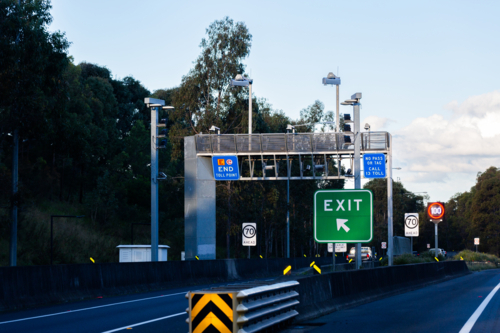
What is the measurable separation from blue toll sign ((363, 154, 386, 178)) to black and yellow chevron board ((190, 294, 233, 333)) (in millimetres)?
31340

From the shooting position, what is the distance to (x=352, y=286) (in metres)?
16.8

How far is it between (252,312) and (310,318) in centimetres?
395

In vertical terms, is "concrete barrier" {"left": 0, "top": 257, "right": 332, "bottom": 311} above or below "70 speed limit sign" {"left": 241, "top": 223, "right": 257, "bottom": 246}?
below

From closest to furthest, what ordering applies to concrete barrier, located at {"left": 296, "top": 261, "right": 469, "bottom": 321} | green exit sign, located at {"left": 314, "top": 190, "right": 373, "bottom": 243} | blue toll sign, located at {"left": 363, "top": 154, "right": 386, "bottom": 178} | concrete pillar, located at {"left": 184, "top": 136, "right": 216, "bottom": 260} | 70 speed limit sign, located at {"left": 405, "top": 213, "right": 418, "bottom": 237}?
1. concrete barrier, located at {"left": 296, "top": 261, "right": 469, "bottom": 321}
2. green exit sign, located at {"left": 314, "top": 190, "right": 373, "bottom": 243}
3. concrete pillar, located at {"left": 184, "top": 136, "right": 216, "bottom": 260}
4. 70 speed limit sign, located at {"left": 405, "top": 213, "right": 418, "bottom": 237}
5. blue toll sign, located at {"left": 363, "top": 154, "right": 386, "bottom": 178}

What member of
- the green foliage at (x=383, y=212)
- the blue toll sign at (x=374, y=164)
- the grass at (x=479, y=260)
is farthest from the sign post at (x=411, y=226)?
the green foliage at (x=383, y=212)

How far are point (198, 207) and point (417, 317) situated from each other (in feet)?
80.1

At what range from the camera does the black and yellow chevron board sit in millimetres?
9102

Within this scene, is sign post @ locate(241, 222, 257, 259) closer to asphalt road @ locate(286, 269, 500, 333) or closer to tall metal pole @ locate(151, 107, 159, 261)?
tall metal pole @ locate(151, 107, 159, 261)

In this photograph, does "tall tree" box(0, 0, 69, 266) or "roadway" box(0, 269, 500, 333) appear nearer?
"roadway" box(0, 269, 500, 333)

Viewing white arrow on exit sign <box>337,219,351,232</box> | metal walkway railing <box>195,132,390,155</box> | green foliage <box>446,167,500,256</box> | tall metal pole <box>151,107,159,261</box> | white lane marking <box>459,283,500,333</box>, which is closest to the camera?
white lane marking <box>459,283,500,333</box>

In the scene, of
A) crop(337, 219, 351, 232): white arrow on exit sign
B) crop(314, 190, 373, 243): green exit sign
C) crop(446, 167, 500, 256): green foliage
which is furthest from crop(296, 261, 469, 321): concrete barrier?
crop(446, 167, 500, 256): green foliage

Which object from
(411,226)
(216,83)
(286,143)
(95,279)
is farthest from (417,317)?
(216,83)

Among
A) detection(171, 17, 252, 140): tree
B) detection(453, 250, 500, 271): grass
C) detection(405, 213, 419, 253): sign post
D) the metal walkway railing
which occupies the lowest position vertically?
detection(453, 250, 500, 271): grass

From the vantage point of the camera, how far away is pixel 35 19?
1061 inches
